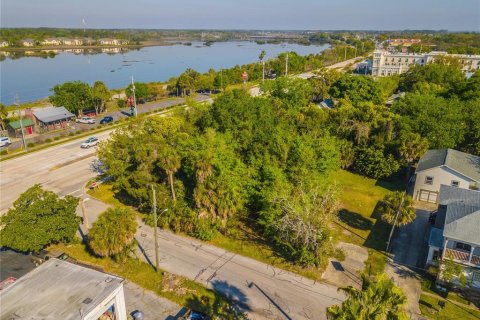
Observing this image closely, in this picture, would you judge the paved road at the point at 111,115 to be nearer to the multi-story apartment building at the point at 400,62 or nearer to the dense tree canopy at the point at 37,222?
the dense tree canopy at the point at 37,222

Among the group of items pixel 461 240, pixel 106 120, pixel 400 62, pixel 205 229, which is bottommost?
pixel 205 229

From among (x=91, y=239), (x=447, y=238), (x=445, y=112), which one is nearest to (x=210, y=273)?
(x=91, y=239)

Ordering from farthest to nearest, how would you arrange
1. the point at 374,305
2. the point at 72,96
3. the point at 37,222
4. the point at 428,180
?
the point at 72,96
the point at 428,180
the point at 37,222
the point at 374,305

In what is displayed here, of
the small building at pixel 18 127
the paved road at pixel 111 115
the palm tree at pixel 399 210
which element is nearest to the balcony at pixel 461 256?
the palm tree at pixel 399 210

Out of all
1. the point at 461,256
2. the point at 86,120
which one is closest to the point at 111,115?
the point at 86,120

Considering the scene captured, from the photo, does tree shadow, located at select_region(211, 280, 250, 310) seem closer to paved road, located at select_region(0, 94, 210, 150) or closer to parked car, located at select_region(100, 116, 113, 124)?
paved road, located at select_region(0, 94, 210, 150)

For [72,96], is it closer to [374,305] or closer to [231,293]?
[231,293]

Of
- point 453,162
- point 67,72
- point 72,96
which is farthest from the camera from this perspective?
point 67,72
